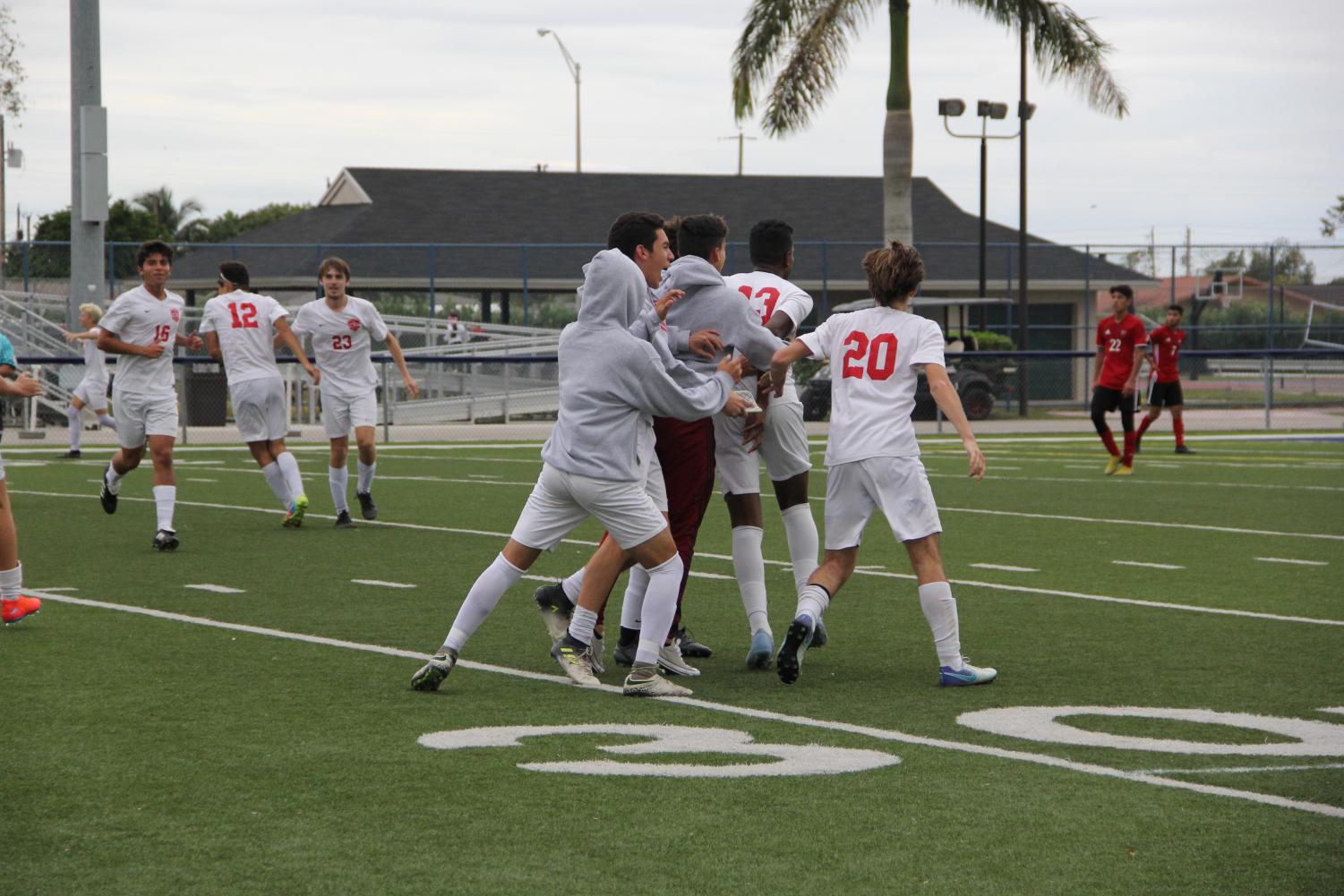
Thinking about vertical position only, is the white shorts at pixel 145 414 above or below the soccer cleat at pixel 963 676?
above

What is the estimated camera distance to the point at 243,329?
13.4 metres

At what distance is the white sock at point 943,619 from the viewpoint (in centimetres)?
715

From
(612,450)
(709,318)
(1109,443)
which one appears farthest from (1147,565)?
(1109,443)

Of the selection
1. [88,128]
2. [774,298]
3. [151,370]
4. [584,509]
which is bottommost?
[584,509]

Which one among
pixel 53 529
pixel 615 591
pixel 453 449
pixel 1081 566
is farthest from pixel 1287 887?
pixel 453 449

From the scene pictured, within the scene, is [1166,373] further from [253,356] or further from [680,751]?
[680,751]

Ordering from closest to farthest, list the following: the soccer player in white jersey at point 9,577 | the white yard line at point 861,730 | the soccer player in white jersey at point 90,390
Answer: the white yard line at point 861,730, the soccer player in white jersey at point 9,577, the soccer player in white jersey at point 90,390

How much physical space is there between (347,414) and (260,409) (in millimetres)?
761

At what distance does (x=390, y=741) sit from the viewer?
6.12 metres

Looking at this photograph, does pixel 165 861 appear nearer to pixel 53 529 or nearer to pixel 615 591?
pixel 615 591

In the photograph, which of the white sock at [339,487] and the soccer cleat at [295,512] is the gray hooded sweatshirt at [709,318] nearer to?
the soccer cleat at [295,512]

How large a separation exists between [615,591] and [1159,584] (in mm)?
3184

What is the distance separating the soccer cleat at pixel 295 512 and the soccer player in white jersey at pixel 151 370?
1218 mm

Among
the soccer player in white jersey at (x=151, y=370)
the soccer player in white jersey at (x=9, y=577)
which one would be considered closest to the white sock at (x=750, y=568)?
the soccer player in white jersey at (x=9, y=577)
